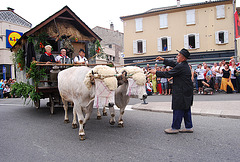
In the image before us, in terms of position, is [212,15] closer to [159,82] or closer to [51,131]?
[159,82]

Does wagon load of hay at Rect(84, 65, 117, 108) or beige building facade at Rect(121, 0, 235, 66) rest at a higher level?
beige building facade at Rect(121, 0, 235, 66)

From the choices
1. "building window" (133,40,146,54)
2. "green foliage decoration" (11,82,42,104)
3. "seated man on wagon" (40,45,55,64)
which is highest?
"building window" (133,40,146,54)

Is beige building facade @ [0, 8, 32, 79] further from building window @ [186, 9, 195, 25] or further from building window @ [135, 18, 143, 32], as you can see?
building window @ [186, 9, 195, 25]

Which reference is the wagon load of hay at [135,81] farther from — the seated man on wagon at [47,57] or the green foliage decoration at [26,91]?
the seated man on wagon at [47,57]

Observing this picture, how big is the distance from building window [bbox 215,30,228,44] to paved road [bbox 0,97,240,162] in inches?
852

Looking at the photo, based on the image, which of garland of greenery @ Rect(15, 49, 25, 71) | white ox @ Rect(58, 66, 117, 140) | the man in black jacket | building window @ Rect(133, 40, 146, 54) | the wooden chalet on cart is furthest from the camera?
building window @ Rect(133, 40, 146, 54)

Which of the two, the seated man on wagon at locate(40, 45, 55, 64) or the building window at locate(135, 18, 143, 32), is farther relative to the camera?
the building window at locate(135, 18, 143, 32)

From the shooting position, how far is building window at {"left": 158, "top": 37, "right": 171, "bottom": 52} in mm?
26797

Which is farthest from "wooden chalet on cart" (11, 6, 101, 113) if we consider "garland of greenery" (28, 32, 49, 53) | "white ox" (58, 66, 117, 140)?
"white ox" (58, 66, 117, 140)

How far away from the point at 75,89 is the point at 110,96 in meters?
1.05

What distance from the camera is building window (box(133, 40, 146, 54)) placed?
2818 centimetres

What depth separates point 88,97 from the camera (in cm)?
463

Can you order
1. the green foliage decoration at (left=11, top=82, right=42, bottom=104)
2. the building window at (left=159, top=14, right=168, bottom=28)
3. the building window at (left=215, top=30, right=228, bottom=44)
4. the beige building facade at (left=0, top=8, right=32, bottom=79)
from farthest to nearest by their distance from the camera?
the building window at (left=159, top=14, right=168, bottom=28) → the beige building facade at (left=0, top=8, right=32, bottom=79) → the building window at (left=215, top=30, right=228, bottom=44) → the green foliage decoration at (left=11, top=82, right=42, bottom=104)

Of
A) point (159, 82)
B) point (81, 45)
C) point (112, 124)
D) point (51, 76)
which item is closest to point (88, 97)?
point (112, 124)
